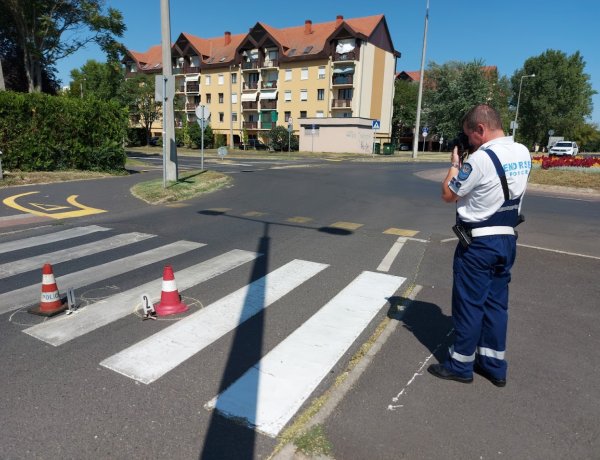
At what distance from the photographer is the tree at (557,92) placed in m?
75.4

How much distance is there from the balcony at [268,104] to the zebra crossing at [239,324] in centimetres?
5648

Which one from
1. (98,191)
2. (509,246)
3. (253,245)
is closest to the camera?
(509,246)

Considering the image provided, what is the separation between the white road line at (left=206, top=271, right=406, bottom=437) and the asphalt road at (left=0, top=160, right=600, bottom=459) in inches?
3.0

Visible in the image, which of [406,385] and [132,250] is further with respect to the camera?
[132,250]

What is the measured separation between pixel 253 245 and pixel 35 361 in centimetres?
417

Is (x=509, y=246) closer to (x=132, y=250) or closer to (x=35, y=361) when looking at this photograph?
(x=35, y=361)

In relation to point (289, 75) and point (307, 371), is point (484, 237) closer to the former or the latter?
point (307, 371)

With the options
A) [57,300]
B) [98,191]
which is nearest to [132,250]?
[57,300]

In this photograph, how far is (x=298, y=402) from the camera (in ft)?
9.77

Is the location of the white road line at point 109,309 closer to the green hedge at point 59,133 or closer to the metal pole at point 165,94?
the metal pole at point 165,94

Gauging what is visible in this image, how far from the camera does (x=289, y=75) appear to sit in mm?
58094

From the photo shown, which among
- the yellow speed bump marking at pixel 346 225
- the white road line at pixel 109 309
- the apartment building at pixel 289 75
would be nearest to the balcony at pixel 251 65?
the apartment building at pixel 289 75

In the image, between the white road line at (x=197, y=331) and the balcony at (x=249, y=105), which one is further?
the balcony at (x=249, y=105)

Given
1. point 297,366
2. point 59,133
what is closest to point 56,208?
point 59,133
